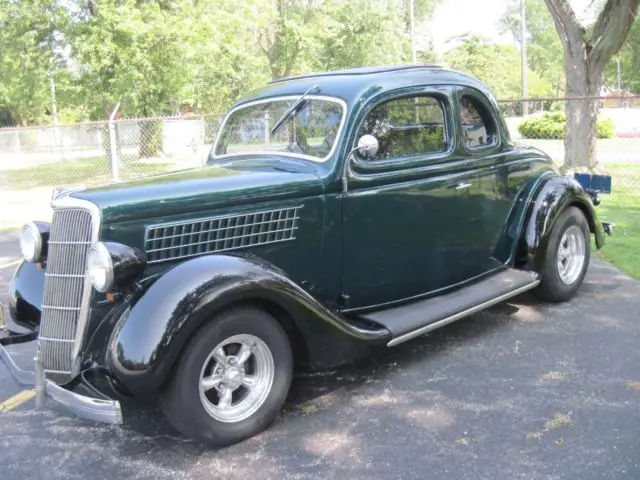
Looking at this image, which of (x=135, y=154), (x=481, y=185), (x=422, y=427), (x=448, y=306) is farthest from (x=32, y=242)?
(x=135, y=154)

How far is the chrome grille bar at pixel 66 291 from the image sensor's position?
10.4ft

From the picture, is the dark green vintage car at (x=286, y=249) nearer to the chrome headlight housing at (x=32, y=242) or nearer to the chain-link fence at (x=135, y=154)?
the chrome headlight housing at (x=32, y=242)

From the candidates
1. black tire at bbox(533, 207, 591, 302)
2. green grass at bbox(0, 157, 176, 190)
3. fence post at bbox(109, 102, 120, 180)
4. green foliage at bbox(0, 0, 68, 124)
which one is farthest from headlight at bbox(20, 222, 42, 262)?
green foliage at bbox(0, 0, 68, 124)

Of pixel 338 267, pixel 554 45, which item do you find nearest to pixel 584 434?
pixel 338 267

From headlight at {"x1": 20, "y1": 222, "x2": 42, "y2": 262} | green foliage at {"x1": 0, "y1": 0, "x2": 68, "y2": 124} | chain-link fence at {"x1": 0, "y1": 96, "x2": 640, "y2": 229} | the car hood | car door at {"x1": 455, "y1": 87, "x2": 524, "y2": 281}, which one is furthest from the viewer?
green foliage at {"x1": 0, "y1": 0, "x2": 68, "y2": 124}

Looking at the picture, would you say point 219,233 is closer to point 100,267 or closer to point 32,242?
point 100,267

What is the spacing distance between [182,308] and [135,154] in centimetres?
1675

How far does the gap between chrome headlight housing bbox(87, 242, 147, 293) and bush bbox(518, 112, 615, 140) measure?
23424mm

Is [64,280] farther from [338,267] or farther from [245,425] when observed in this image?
[338,267]

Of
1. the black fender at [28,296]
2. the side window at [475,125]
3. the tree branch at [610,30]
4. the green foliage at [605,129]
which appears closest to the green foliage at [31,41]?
the tree branch at [610,30]

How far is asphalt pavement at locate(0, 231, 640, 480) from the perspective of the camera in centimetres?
304

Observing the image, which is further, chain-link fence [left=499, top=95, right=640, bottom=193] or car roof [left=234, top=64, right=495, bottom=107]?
chain-link fence [left=499, top=95, right=640, bottom=193]

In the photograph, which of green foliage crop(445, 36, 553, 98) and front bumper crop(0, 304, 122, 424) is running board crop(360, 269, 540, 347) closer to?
front bumper crop(0, 304, 122, 424)

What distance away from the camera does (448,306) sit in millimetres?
4344
